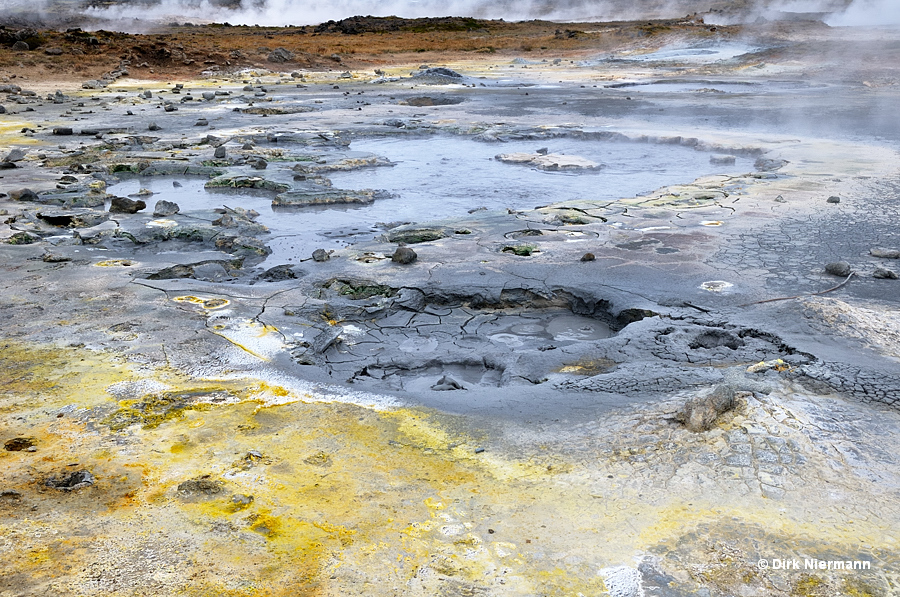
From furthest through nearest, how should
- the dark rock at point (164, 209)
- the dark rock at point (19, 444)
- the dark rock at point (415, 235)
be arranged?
the dark rock at point (164, 209) → the dark rock at point (415, 235) → the dark rock at point (19, 444)

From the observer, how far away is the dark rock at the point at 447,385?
4359 millimetres

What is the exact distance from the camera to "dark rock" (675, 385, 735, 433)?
3.70 meters

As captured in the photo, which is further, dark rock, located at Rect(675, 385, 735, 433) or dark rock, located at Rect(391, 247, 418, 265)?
dark rock, located at Rect(391, 247, 418, 265)

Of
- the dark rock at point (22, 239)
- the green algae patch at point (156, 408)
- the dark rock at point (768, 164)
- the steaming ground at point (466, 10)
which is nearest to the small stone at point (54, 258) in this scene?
the dark rock at point (22, 239)

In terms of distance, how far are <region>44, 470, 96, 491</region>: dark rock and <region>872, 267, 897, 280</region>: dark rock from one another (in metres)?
5.41

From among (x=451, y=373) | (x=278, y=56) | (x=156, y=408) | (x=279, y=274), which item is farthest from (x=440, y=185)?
(x=278, y=56)

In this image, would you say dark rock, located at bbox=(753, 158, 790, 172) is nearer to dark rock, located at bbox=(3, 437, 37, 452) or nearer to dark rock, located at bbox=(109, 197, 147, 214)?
dark rock, located at bbox=(109, 197, 147, 214)

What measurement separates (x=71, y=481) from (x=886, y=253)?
6022 mm

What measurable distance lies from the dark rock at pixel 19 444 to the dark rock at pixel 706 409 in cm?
305

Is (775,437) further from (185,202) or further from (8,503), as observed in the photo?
(185,202)

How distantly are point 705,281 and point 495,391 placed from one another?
2395 millimetres

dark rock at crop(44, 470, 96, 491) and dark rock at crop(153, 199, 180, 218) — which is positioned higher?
dark rock at crop(153, 199, 180, 218)

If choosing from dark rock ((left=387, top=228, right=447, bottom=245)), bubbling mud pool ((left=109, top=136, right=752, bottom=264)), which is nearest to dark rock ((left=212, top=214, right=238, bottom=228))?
bubbling mud pool ((left=109, top=136, right=752, bottom=264))

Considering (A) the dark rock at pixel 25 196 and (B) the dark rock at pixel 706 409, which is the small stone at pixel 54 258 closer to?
(A) the dark rock at pixel 25 196
